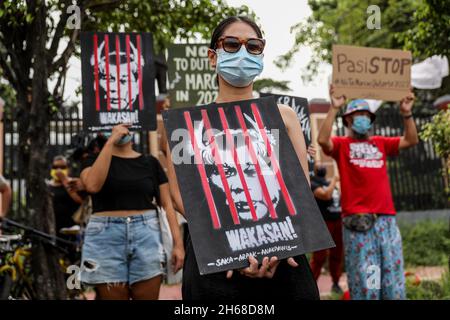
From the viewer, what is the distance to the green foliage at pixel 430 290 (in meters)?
5.19

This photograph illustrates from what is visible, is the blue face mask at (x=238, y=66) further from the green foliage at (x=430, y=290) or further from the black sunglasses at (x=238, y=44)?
Answer: the green foliage at (x=430, y=290)

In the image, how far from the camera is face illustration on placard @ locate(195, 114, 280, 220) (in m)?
1.86

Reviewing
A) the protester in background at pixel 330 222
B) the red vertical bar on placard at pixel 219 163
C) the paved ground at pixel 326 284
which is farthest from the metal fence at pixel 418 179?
the red vertical bar on placard at pixel 219 163

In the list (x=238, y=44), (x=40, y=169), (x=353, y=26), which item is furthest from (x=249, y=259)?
(x=353, y=26)

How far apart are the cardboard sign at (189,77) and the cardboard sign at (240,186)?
3154mm

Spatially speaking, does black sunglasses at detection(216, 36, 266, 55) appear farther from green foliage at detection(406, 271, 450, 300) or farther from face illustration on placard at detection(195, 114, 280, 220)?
green foliage at detection(406, 271, 450, 300)

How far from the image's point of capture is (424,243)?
9273 millimetres

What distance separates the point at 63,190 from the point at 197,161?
209 inches

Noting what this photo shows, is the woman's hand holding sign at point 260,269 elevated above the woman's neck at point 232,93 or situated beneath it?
situated beneath

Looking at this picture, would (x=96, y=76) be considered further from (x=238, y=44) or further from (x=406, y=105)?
(x=406, y=105)

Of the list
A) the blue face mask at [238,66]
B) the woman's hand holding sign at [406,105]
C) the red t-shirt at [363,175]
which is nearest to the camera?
the blue face mask at [238,66]

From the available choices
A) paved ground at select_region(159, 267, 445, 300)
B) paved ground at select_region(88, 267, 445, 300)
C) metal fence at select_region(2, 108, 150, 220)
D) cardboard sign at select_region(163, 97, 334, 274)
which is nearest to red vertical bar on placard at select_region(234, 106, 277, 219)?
cardboard sign at select_region(163, 97, 334, 274)

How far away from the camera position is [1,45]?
477 centimetres
